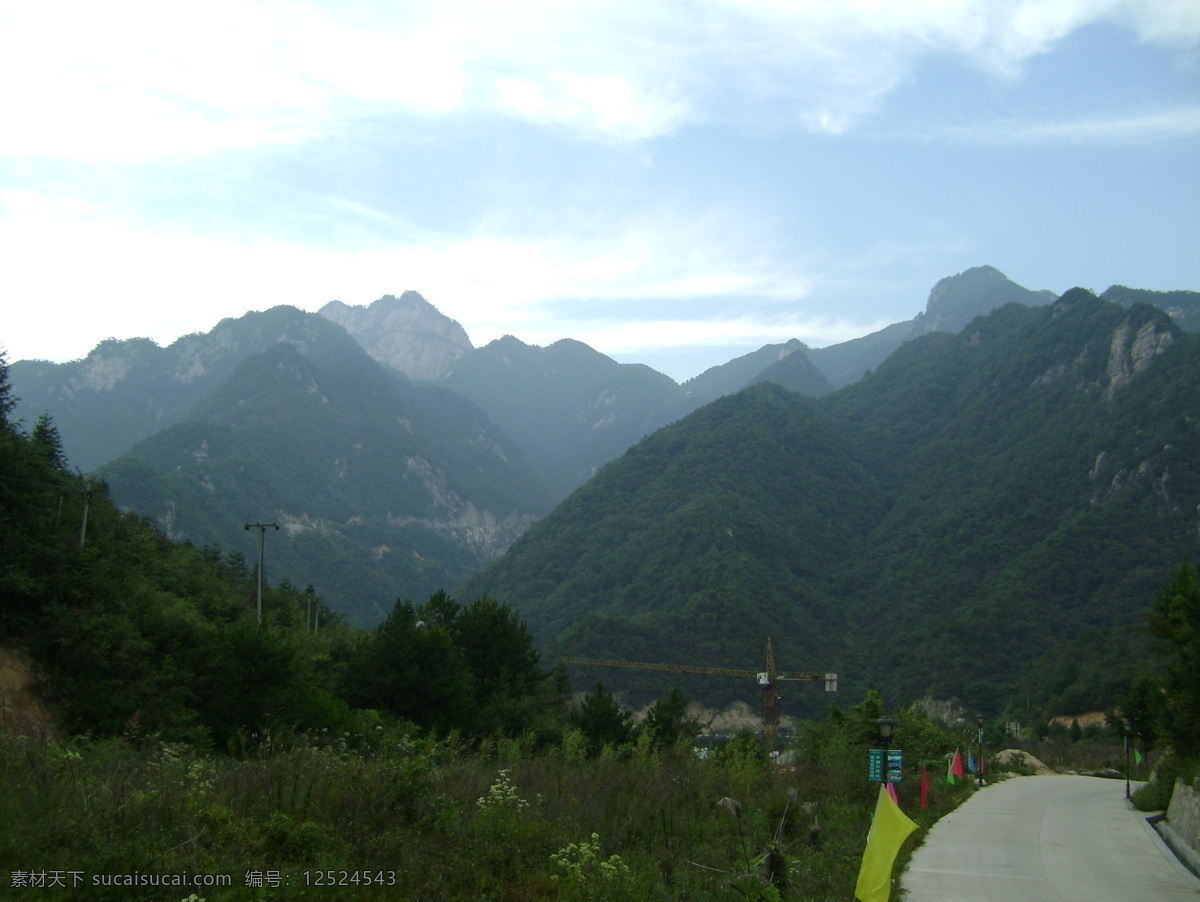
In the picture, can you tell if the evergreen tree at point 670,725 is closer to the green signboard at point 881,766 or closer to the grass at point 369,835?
the grass at point 369,835

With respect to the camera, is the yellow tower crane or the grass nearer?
the grass

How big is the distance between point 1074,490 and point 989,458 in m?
17.7

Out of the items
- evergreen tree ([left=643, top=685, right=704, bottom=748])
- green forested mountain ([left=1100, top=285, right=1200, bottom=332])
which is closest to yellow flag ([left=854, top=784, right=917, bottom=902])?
evergreen tree ([left=643, top=685, right=704, bottom=748])

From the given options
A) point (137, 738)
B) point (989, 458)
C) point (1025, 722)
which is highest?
point (989, 458)

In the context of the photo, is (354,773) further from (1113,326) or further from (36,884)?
(1113,326)

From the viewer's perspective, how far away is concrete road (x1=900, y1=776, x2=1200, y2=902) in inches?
442

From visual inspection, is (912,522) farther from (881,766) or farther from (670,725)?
(881,766)

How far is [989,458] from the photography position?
11169cm

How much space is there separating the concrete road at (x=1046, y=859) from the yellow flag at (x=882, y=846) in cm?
391

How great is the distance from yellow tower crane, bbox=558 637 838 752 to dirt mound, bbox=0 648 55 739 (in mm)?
54200

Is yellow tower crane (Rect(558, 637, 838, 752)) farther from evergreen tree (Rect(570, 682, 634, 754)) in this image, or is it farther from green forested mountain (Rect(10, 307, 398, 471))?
green forested mountain (Rect(10, 307, 398, 471))

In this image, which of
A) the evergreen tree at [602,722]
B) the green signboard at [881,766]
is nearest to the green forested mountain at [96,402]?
the evergreen tree at [602,722]

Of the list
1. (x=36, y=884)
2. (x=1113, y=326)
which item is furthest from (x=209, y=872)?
(x=1113, y=326)

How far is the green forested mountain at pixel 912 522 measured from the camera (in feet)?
266
